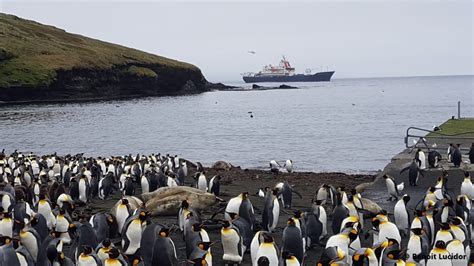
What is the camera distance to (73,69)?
86.7m

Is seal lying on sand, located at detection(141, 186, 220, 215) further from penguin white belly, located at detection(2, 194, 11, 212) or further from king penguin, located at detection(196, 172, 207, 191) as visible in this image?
king penguin, located at detection(196, 172, 207, 191)

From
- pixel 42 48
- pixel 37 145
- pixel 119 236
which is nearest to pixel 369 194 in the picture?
pixel 119 236

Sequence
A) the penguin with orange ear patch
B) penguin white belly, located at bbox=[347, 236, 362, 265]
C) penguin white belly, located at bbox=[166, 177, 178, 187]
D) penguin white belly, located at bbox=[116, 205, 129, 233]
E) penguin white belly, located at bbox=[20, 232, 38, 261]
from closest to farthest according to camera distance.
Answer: the penguin with orange ear patch
penguin white belly, located at bbox=[347, 236, 362, 265]
penguin white belly, located at bbox=[20, 232, 38, 261]
penguin white belly, located at bbox=[116, 205, 129, 233]
penguin white belly, located at bbox=[166, 177, 178, 187]

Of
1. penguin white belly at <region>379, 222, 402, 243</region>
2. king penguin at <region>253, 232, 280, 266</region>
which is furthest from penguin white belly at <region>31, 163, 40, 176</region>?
penguin white belly at <region>379, 222, 402, 243</region>

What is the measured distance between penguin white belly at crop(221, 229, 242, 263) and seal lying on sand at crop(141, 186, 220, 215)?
3787 millimetres

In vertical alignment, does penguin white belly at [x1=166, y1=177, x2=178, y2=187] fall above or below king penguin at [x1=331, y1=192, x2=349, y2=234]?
below

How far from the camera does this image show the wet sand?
11047mm

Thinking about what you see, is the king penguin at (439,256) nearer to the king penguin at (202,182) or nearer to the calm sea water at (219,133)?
the king penguin at (202,182)

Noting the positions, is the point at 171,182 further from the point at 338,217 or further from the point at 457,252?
the point at 457,252

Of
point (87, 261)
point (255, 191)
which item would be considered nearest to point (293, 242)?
point (87, 261)

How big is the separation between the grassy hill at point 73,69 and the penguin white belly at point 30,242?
7287cm

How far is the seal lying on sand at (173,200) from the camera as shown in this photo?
45.1ft

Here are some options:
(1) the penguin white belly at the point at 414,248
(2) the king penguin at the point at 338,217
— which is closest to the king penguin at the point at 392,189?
(2) the king penguin at the point at 338,217

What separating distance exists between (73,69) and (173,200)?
3020 inches
